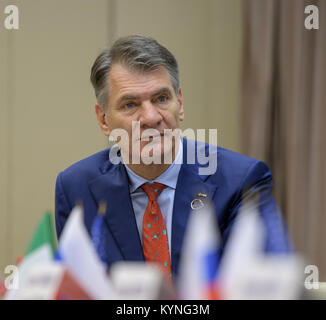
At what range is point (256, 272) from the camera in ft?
1.71

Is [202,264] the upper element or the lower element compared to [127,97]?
lower

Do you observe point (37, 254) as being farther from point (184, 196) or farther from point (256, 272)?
point (184, 196)

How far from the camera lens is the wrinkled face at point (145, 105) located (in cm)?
167

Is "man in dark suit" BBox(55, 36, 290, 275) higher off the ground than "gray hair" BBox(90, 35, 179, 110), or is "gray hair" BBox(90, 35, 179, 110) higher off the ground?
"gray hair" BBox(90, 35, 179, 110)

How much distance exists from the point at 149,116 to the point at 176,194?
29 cm

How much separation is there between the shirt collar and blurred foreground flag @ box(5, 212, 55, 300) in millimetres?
1003

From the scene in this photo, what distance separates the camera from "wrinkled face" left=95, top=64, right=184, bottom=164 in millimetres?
1673

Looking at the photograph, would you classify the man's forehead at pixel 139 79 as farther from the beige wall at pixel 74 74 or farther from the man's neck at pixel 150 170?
the beige wall at pixel 74 74

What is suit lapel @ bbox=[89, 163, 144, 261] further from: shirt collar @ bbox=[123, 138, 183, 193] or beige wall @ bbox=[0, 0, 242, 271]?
beige wall @ bbox=[0, 0, 242, 271]

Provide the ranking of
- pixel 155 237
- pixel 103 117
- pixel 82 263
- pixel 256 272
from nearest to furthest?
pixel 256 272 < pixel 82 263 < pixel 155 237 < pixel 103 117

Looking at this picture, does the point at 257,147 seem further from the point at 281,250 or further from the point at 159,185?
the point at 281,250

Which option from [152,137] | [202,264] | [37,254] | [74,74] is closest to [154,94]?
[152,137]

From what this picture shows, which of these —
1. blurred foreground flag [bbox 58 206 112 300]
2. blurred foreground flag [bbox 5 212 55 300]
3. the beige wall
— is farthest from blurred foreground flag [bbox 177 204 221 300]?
the beige wall

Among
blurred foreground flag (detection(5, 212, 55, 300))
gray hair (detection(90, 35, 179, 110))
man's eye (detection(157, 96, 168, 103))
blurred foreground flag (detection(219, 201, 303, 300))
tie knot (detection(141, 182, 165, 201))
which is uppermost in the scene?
gray hair (detection(90, 35, 179, 110))
